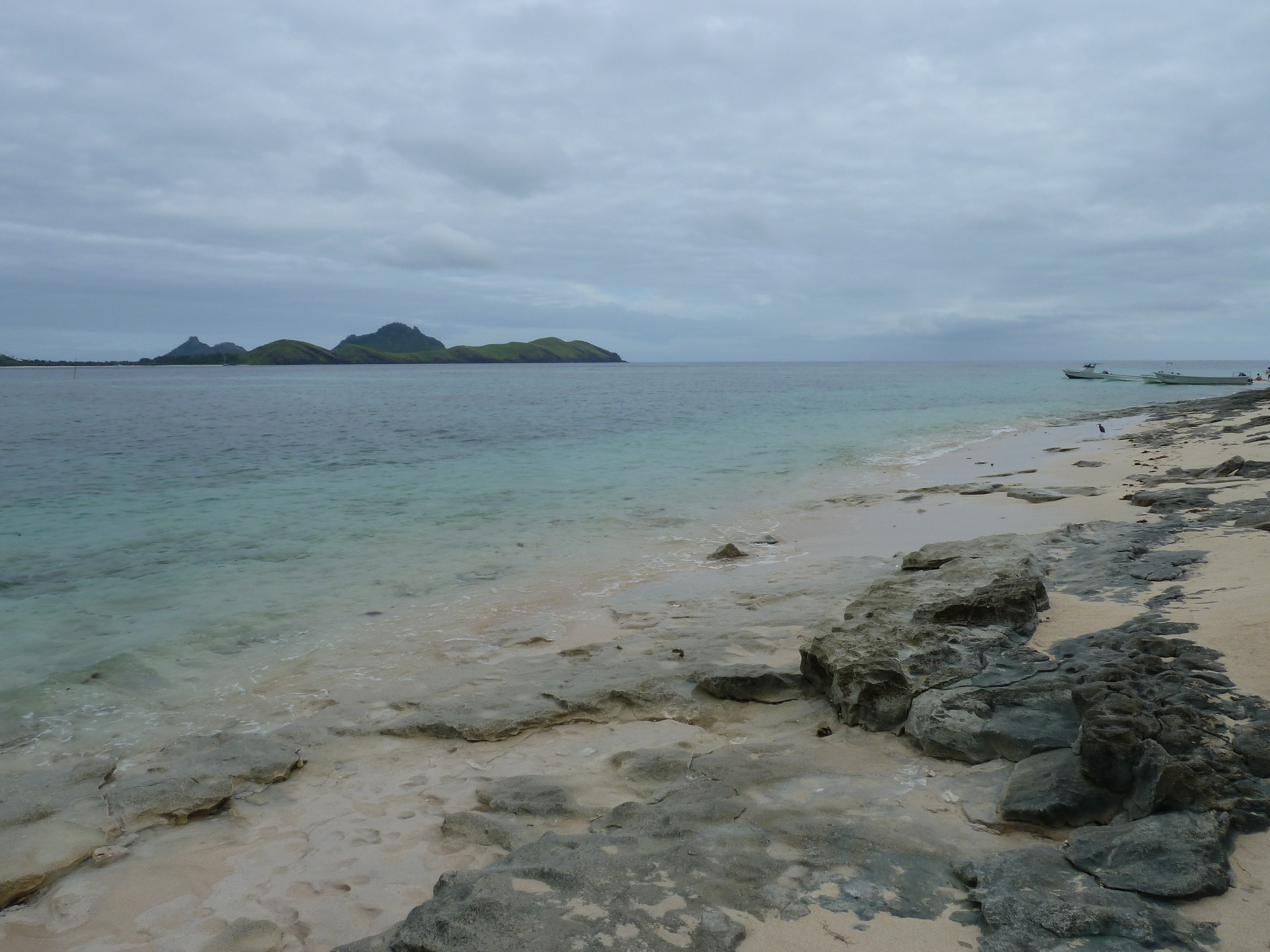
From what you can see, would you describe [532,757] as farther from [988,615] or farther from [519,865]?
[988,615]

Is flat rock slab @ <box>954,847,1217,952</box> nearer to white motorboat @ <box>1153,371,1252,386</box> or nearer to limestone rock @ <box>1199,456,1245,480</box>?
limestone rock @ <box>1199,456,1245,480</box>

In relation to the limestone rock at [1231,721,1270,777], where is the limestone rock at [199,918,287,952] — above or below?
below

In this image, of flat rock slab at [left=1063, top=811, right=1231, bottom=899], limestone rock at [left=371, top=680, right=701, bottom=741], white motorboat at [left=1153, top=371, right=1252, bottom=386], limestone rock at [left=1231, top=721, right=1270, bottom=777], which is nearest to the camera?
flat rock slab at [left=1063, top=811, right=1231, bottom=899]

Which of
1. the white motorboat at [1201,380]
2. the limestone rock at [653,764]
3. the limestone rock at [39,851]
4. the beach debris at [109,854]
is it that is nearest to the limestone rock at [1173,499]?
the limestone rock at [653,764]

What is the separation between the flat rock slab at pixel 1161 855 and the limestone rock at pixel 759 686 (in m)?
2.38

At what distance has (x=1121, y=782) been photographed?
3.33 meters

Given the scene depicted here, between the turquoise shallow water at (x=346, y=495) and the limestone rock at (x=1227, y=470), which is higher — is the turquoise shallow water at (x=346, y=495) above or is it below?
below

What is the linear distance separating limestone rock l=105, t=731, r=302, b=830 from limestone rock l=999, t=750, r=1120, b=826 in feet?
14.0

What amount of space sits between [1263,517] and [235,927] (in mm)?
9051

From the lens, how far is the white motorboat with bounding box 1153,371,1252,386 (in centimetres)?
5109

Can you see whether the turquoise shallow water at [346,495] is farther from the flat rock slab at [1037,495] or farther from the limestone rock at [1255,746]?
the limestone rock at [1255,746]

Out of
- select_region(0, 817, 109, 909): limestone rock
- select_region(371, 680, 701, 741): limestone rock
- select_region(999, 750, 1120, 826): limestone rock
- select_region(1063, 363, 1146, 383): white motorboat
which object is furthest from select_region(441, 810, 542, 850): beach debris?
select_region(1063, 363, 1146, 383): white motorboat

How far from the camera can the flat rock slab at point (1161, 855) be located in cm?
263

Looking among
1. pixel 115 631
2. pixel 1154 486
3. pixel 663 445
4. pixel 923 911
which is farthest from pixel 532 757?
pixel 663 445
